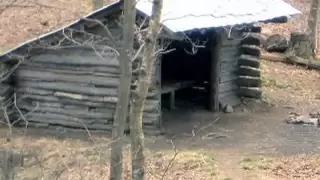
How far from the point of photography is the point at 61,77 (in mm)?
14625

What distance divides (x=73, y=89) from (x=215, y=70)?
336 cm

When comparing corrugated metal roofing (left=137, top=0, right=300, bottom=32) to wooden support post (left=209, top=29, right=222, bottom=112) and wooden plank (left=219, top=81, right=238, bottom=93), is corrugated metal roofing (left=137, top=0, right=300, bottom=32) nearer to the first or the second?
wooden support post (left=209, top=29, right=222, bottom=112)

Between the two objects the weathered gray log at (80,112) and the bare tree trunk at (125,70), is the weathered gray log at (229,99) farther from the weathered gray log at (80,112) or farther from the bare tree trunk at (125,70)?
the bare tree trunk at (125,70)

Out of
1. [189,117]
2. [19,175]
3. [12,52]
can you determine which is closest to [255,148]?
[189,117]

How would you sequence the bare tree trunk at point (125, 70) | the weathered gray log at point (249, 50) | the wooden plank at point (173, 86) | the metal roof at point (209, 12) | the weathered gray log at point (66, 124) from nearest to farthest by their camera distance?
the bare tree trunk at point (125, 70)
the metal roof at point (209, 12)
the weathered gray log at point (66, 124)
the wooden plank at point (173, 86)
the weathered gray log at point (249, 50)

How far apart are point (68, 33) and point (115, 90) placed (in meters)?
1.47

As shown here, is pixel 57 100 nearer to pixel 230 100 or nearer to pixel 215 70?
pixel 215 70

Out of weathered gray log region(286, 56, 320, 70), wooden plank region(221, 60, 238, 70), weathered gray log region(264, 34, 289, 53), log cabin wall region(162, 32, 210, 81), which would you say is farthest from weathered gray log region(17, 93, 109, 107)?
weathered gray log region(264, 34, 289, 53)

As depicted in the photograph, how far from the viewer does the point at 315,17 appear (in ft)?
72.7

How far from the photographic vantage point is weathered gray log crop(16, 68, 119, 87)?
14258 millimetres

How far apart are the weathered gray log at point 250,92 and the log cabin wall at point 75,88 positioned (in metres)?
3.63

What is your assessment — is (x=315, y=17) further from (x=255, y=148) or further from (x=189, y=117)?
(x=255, y=148)

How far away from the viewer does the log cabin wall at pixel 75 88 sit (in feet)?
46.3

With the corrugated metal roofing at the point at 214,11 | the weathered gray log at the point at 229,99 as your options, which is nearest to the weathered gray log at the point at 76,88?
the corrugated metal roofing at the point at 214,11
